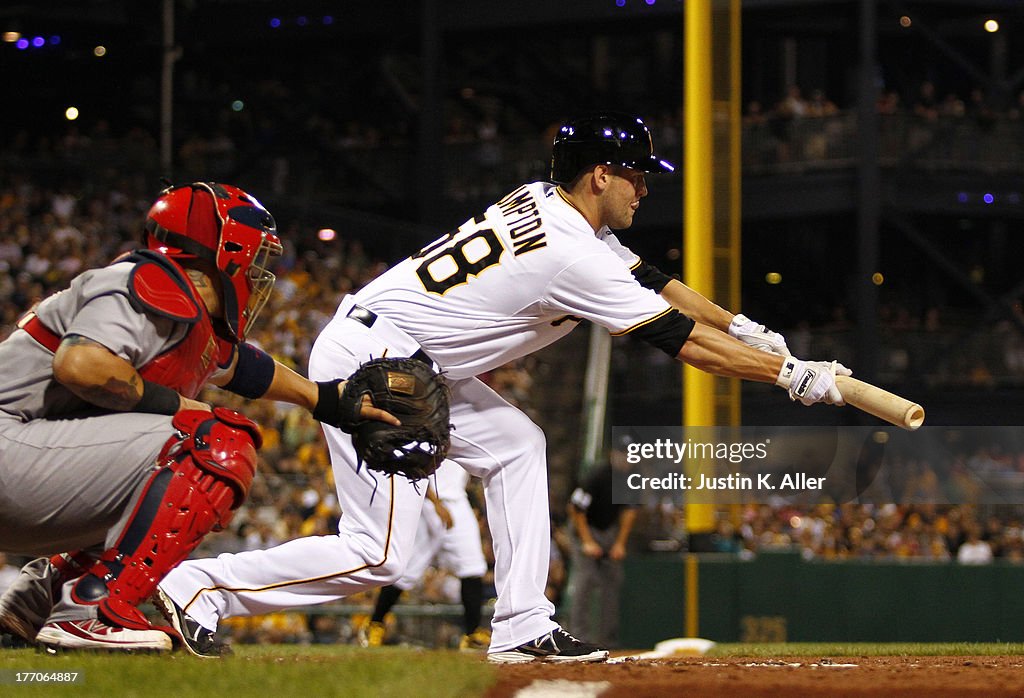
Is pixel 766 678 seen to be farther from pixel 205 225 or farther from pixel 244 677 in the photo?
pixel 205 225

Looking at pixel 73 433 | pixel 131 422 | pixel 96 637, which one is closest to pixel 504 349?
pixel 131 422

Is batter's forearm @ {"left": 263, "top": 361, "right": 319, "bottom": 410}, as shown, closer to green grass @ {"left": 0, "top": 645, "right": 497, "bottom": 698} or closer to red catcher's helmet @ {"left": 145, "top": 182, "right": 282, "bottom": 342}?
red catcher's helmet @ {"left": 145, "top": 182, "right": 282, "bottom": 342}

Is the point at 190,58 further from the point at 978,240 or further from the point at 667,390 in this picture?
the point at 978,240

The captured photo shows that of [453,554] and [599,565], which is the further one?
[599,565]

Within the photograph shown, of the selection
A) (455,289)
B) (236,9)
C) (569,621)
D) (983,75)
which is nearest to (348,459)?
(455,289)

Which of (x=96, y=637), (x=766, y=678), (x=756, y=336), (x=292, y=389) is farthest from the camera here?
(x=756, y=336)

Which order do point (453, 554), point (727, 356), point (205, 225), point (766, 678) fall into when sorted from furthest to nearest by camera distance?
point (453, 554), point (727, 356), point (205, 225), point (766, 678)

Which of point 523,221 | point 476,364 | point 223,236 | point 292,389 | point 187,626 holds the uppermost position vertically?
point 523,221
